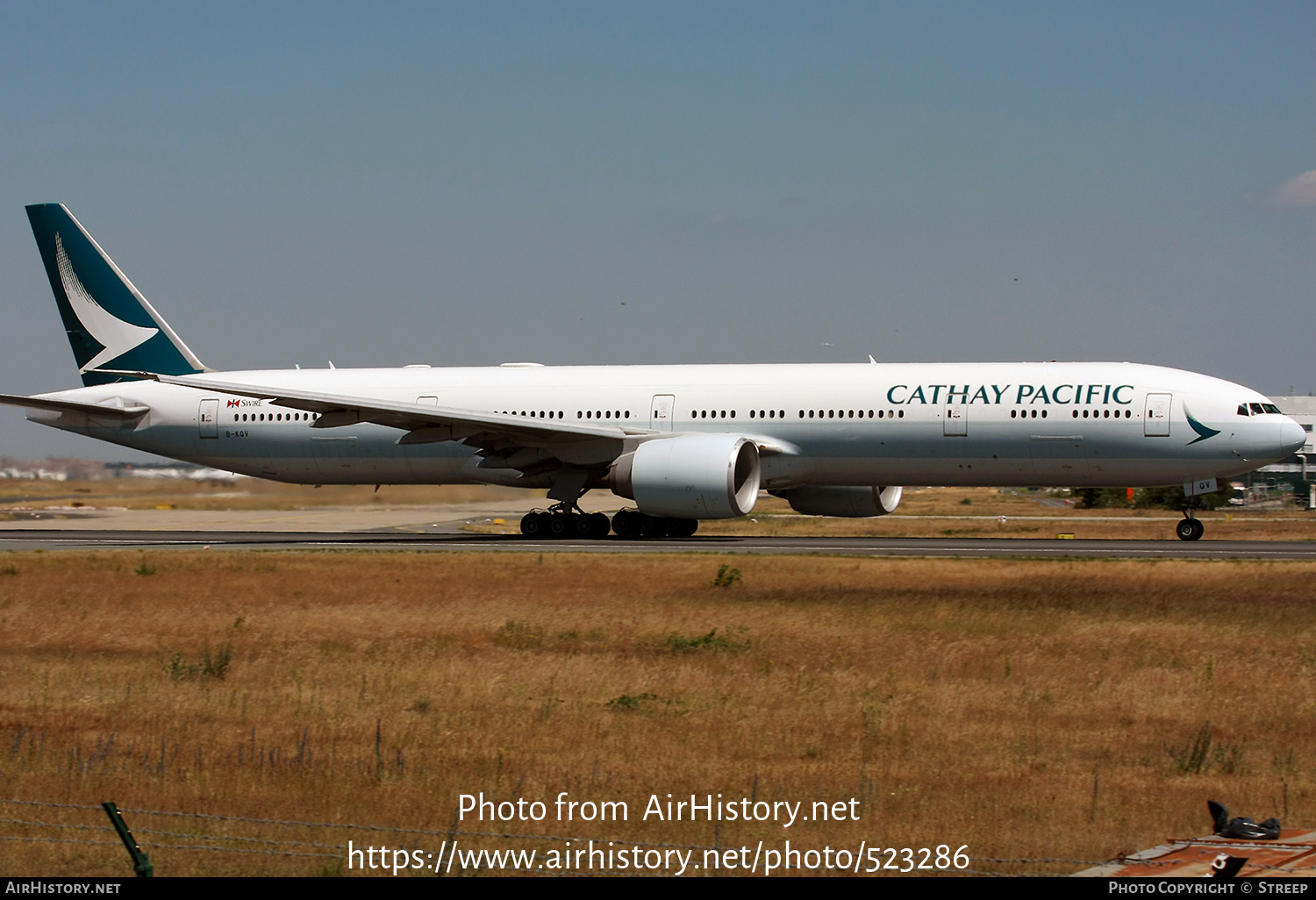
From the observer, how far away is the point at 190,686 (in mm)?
13180

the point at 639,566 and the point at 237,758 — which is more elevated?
the point at 639,566

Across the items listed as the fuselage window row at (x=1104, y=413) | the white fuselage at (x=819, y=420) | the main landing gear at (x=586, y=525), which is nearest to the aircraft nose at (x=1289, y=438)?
the white fuselage at (x=819, y=420)

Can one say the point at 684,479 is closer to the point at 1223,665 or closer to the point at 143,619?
the point at 143,619

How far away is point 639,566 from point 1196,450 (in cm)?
1245

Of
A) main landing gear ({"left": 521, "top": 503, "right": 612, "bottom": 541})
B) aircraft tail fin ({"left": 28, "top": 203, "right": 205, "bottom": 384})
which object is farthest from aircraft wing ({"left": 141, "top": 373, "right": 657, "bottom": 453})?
aircraft tail fin ({"left": 28, "top": 203, "right": 205, "bottom": 384})

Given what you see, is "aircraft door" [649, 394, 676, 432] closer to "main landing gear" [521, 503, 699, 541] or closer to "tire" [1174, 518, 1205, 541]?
"main landing gear" [521, 503, 699, 541]

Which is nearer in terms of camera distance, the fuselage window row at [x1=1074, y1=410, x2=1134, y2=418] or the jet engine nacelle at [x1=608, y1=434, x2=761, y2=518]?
the jet engine nacelle at [x1=608, y1=434, x2=761, y2=518]

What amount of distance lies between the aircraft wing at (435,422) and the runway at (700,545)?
239 cm

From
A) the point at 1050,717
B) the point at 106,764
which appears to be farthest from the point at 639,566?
the point at 106,764

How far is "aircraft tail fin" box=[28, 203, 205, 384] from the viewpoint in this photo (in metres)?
35.5

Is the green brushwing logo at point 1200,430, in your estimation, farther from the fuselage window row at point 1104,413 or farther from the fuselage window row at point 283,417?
the fuselage window row at point 283,417

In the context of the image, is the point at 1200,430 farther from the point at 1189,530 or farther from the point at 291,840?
the point at 291,840

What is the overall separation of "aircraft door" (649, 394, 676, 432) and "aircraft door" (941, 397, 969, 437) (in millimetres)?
6416

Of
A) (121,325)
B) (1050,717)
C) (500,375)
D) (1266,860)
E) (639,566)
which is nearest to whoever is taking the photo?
(1266,860)
